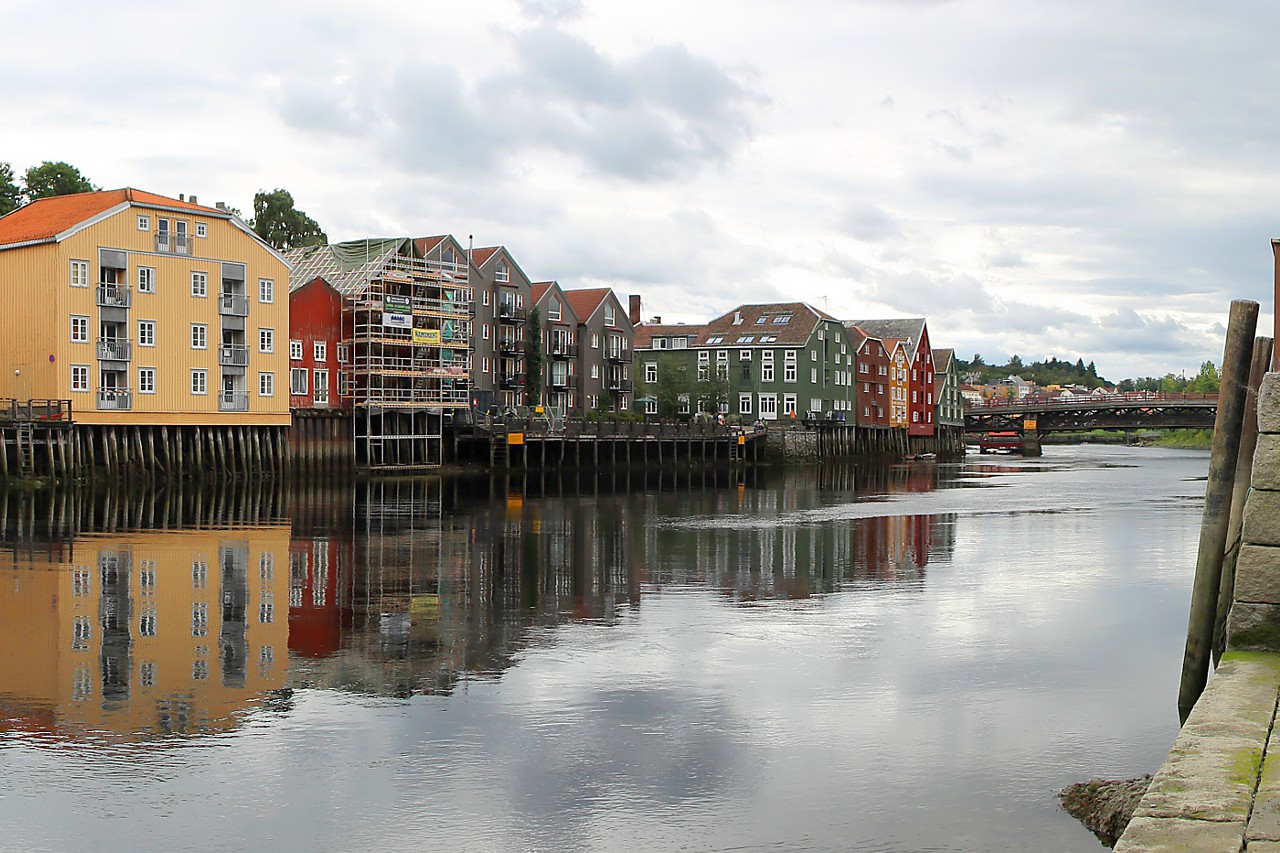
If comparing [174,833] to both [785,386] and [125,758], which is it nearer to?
[125,758]

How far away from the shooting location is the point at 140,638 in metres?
19.4

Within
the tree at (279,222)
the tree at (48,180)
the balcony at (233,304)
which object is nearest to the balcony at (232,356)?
the balcony at (233,304)

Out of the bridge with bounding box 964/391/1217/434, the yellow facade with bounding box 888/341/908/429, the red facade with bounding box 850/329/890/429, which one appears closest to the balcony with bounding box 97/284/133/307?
the red facade with bounding box 850/329/890/429

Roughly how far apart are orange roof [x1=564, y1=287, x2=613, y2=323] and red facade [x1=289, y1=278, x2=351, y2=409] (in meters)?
25.7

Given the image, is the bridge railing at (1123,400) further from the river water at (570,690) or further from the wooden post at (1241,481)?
the wooden post at (1241,481)

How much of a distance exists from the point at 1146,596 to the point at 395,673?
15263 mm

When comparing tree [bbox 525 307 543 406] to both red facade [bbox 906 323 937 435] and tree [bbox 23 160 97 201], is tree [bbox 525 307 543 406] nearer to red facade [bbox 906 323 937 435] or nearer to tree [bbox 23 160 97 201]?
tree [bbox 23 160 97 201]

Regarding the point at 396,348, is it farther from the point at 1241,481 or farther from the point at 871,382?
the point at 1241,481

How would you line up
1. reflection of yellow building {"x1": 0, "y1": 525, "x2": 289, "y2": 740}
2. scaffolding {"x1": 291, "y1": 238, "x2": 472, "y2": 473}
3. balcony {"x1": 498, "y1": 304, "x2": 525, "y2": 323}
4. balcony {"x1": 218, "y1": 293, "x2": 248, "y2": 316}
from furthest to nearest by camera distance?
balcony {"x1": 498, "y1": 304, "x2": 525, "y2": 323}, scaffolding {"x1": 291, "y1": 238, "x2": 472, "y2": 473}, balcony {"x1": 218, "y1": 293, "x2": 248, "y2": 316}, reflection of yellow building {"x1": 0, "y1": 525, "x2": 289, "y2": 740}

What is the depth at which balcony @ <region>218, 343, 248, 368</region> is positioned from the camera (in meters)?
64.2

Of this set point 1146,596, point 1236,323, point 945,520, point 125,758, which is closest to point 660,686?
point 125,758

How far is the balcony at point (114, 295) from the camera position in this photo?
5866 cm

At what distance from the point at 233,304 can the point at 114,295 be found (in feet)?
21.9

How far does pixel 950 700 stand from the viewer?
52.4 ft
